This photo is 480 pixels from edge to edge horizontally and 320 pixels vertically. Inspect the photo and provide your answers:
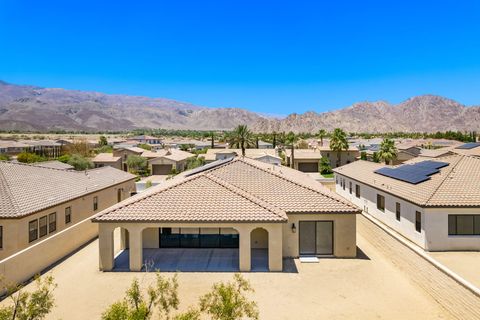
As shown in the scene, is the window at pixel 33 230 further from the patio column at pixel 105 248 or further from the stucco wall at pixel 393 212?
the stucco wall at pixel 393 212

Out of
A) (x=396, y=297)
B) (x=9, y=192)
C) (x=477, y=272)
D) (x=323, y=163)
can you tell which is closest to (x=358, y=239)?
(x=477, y=272)

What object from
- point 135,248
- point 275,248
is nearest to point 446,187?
point 275,248

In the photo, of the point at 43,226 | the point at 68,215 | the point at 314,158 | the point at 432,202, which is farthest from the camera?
the point at 314,158

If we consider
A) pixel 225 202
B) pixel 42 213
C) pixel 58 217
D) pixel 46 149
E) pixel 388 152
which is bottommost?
pixel 58 217

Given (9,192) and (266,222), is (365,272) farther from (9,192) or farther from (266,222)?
(9,192)

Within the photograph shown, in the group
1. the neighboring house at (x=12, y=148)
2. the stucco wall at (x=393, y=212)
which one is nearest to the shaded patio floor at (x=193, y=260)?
the stucco wall at (x=393, y=212)

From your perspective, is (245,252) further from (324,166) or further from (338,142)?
(338,142)
